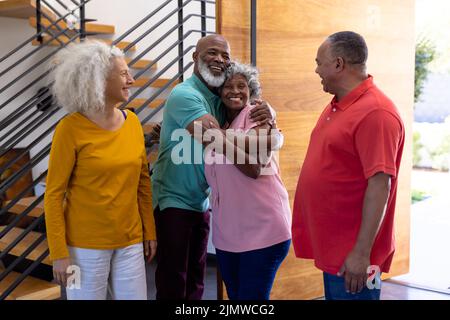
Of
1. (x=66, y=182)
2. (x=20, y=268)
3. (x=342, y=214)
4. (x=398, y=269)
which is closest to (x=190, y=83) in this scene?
(x=66, y=182)

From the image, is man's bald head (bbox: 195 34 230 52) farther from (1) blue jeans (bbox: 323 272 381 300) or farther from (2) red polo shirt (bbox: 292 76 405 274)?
(1) blue jeans (bbox: 323 272 381 300)

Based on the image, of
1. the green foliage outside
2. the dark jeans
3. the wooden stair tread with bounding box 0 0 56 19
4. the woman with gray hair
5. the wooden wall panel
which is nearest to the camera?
the woman with gray hair

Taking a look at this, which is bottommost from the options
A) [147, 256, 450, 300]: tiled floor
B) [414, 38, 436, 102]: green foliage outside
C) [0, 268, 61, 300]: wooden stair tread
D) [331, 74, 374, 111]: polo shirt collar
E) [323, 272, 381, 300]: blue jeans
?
[147, 256, 450, 300]: tiled floor

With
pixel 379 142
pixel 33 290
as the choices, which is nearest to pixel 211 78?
pixel 379 142

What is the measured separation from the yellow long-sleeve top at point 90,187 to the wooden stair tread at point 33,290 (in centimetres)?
104

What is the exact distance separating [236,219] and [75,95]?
2.48ft

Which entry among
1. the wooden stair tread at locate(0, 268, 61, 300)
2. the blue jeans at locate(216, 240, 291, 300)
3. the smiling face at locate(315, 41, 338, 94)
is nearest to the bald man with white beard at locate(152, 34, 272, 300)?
the blue jeans at locate(216, 240, 291, 300)

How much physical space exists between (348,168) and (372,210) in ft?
0.53

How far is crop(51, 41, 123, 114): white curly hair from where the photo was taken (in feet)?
5.73

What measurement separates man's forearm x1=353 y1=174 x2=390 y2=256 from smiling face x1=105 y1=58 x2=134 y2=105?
2.96 ft

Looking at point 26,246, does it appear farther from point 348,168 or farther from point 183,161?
point 348,168

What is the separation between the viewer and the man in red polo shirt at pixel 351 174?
1.60 metres

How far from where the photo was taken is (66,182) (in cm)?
172
